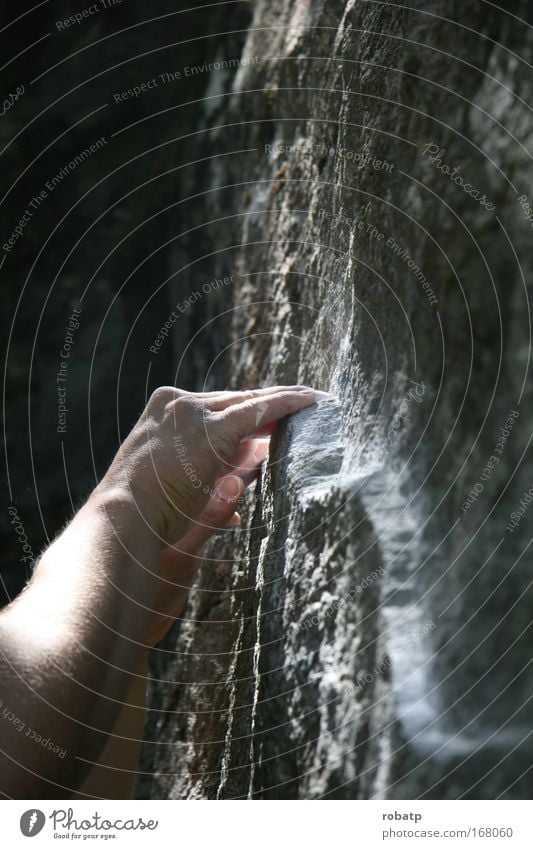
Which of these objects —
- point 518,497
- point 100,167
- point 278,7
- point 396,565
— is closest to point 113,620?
point 396,565

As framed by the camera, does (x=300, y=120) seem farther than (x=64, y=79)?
No

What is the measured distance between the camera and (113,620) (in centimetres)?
85

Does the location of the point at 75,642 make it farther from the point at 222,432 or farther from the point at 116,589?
the point at 222,432

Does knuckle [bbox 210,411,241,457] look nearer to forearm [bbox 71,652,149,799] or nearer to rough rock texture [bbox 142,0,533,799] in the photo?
rough rock texture [bbox 142,0,533,799]

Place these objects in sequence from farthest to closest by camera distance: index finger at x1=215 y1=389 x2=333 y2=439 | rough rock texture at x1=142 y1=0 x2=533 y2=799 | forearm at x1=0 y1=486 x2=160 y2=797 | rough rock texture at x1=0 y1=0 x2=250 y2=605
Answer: rough rock texture at x1=0 y1=0 x2=250 y2=605, index finger at x1=215 y1=389 x2=333 y2=439, forearm at x1=0 y1=486 x2=160 y2=797, rough rock texture at x1=142 y1=0 x2=533 y2=799

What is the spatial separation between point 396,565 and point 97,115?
1.82 metres

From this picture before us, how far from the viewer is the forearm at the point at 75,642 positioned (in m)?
0.75

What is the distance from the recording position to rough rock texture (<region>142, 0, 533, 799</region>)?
53 cm

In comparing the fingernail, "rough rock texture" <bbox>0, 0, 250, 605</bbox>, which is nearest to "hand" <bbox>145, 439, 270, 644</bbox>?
the fingernail

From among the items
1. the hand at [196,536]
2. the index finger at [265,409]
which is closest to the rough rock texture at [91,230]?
the hand at [196,536]

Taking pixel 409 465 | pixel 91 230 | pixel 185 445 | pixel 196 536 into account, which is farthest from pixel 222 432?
pixel 91 230

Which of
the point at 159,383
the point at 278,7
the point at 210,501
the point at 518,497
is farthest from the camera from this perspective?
the point at 159,383
